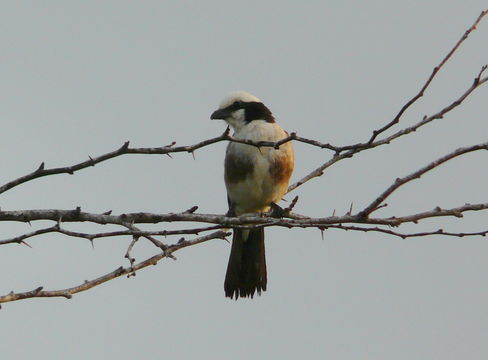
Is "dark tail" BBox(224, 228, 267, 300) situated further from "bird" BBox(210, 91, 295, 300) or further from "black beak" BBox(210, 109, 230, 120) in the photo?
"black beak" BBox(210, 109, 230, 120)

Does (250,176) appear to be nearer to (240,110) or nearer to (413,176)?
(240,110)

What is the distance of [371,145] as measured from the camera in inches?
167

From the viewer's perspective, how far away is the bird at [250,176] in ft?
23.5

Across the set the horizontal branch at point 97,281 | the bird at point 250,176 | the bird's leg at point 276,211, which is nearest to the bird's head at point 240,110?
the bird at point 250,176

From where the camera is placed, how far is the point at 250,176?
7.17 meters

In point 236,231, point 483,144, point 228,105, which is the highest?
point 228,105

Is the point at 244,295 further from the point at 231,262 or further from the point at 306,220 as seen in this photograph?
the point at 306,220

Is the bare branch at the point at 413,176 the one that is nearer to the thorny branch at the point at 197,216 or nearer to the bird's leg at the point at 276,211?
the thorny branch at the point at 197,216

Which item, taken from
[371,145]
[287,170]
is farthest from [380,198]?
[287,170]

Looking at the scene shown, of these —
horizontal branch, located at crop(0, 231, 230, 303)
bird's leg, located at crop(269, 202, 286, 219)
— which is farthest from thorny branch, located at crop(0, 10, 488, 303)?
bird's leg, located at crop(269, 202, 286, 219)

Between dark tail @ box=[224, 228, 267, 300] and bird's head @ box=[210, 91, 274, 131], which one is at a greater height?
bird's head @ box=[210, 91, 274, 131]

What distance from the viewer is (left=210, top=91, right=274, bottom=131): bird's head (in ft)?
25.5

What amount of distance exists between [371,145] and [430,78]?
0.43 metres

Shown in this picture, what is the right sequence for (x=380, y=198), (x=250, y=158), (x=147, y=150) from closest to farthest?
(x=380, y=198) → (x=147, y=150) → (x=250, y=158)
